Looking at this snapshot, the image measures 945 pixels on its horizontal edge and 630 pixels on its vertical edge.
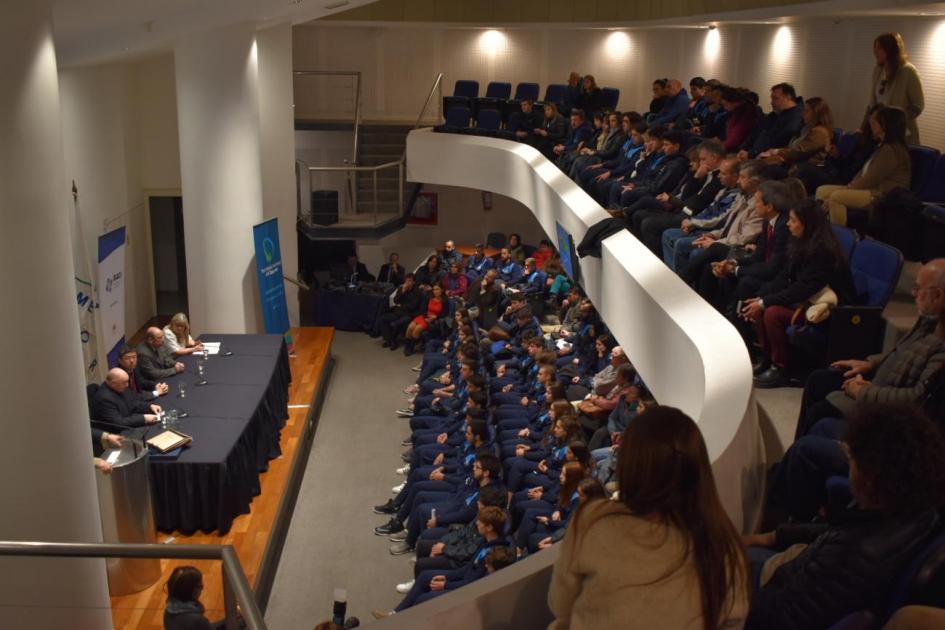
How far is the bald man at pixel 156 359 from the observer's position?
388 inches

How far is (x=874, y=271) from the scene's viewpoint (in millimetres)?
5520

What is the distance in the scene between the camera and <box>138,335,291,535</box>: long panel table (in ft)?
26.8

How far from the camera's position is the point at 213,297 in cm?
1188

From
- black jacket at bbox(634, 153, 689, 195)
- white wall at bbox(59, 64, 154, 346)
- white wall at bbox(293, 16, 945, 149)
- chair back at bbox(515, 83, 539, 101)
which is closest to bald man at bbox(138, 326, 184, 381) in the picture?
white wall at bbox(59, 64, 154, 346)

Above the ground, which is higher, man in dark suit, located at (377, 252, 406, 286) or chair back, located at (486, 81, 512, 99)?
chair back, located at (486, 81, 512, 99)

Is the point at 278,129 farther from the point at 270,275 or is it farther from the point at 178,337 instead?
the point at 178,337

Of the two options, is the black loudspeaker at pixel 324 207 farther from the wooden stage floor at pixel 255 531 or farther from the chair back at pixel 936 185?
the chair back at pixel 936 185

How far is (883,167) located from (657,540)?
5.31 metres

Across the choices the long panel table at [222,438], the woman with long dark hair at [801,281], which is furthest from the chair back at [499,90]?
the woman with long dark hair at [801,281]

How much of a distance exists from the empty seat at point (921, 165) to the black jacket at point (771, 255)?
1.75m

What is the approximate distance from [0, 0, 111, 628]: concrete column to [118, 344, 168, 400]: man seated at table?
3157 mm

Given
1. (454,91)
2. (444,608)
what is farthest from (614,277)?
(454,91)

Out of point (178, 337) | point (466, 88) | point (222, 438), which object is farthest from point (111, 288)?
point (466, 88)

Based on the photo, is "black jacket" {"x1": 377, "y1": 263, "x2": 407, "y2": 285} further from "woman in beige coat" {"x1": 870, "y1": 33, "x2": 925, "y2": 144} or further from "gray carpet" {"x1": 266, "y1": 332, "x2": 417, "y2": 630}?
"woman in beige coat" {"x1": 870, "y1": 33, "x2": 925, "y2": 144}
